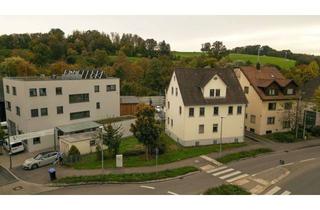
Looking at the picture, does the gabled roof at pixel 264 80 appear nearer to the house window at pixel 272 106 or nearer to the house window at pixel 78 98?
the house window at pixel 272 106

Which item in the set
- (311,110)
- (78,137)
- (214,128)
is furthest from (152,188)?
(311,110)

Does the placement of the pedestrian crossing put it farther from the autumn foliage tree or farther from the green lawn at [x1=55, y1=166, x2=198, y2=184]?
the autumn foliage tree

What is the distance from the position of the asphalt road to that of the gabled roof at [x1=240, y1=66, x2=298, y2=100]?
65.9 ft

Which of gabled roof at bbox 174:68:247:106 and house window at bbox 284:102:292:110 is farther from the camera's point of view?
house window at bbox 284:102:292:110

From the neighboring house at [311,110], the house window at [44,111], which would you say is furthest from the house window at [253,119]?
the house window at [44,111]

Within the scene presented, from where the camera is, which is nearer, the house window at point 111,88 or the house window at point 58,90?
the house window at point 58,90

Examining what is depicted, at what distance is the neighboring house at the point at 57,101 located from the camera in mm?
36531

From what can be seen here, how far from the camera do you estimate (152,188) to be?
24.3 metres

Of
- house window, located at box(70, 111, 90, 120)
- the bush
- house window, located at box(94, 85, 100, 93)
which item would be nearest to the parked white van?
house window, located at box(70, 111, 90, 120)

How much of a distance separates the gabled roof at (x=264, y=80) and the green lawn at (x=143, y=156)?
384 inches

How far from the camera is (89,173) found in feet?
89.8

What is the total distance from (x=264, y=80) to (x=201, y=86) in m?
12.7

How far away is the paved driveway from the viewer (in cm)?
2631

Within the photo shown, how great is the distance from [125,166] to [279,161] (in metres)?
16.9
